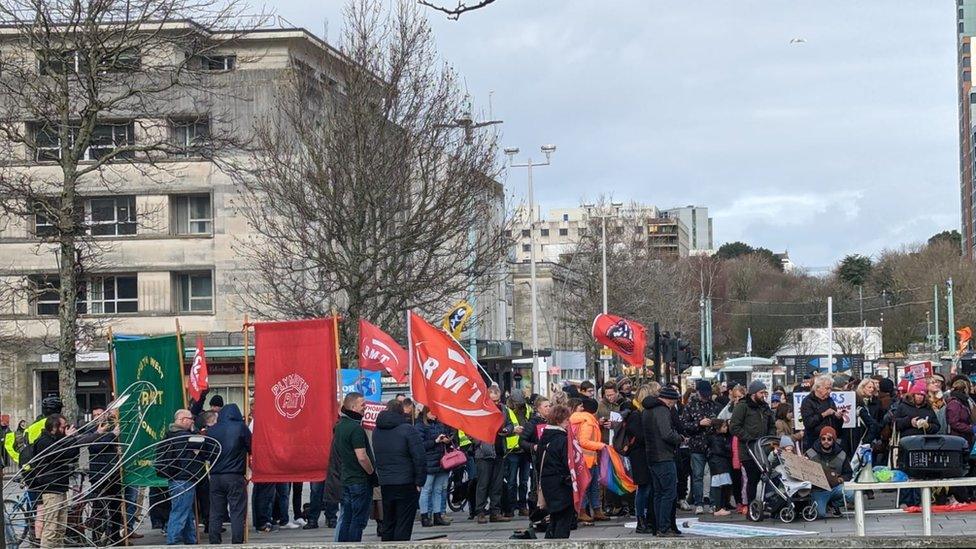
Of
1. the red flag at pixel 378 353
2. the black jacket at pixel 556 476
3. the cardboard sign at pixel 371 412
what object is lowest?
the black jacket at pixel 556 476

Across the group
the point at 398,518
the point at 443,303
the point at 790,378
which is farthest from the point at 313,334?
the point at 790,378

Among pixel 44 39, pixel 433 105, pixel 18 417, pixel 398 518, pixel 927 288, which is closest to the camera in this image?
pixel 398 518

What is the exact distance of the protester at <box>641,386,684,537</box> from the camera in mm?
16062

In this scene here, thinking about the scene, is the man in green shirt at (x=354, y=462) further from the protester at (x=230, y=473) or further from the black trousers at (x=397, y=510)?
the protester at (x=230, y=473)

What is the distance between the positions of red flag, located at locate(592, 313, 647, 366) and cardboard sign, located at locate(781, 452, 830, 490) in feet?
39.5

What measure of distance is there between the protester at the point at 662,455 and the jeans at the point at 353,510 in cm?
338

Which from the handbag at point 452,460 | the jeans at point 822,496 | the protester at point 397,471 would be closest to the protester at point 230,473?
the protester at point 397,471

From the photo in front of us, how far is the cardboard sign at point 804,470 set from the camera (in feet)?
56.0

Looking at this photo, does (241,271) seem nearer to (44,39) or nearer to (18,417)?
(18,417)

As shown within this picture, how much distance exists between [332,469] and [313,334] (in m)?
2.24

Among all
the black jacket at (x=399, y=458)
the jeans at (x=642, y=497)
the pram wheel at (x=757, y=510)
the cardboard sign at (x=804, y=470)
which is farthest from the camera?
the pram wheel at (x=757, y=510)

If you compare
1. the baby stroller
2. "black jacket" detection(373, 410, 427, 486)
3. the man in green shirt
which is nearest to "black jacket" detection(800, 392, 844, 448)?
the baby stroller

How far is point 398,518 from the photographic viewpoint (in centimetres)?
1462

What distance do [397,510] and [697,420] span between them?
5740mm
